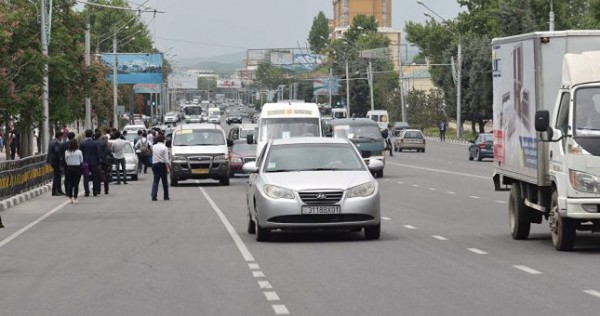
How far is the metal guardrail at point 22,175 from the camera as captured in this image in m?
35.0

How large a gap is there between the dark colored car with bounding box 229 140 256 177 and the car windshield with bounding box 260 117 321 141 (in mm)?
7011

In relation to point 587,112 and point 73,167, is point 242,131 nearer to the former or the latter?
point 73,167

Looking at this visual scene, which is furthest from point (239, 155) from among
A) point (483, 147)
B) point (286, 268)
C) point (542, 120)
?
point (286, 268)

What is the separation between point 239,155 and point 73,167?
16.3 meters

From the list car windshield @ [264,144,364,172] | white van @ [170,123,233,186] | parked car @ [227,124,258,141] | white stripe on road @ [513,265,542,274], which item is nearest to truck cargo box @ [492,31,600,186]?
car windshield @ [264,144,364,172]

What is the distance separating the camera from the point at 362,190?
2042cm

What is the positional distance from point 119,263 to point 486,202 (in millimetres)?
15550

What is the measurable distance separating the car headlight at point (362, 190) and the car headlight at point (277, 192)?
0.83 m

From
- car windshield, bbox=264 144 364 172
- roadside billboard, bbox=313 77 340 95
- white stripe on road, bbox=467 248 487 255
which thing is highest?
roadside billboard, bbox=313 77 340 95

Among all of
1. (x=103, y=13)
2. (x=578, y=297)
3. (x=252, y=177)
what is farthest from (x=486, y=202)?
(x=103, y=13)

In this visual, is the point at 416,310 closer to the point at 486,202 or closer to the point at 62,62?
the point at 486,202

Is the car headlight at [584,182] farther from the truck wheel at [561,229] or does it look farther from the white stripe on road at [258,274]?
the white stripe on road at [258,274]

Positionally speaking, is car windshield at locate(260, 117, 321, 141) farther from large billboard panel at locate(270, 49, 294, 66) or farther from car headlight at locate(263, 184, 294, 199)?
large billboard panel at locate(270, 49, 294, 66)

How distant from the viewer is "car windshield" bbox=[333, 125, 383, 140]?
4949cm
